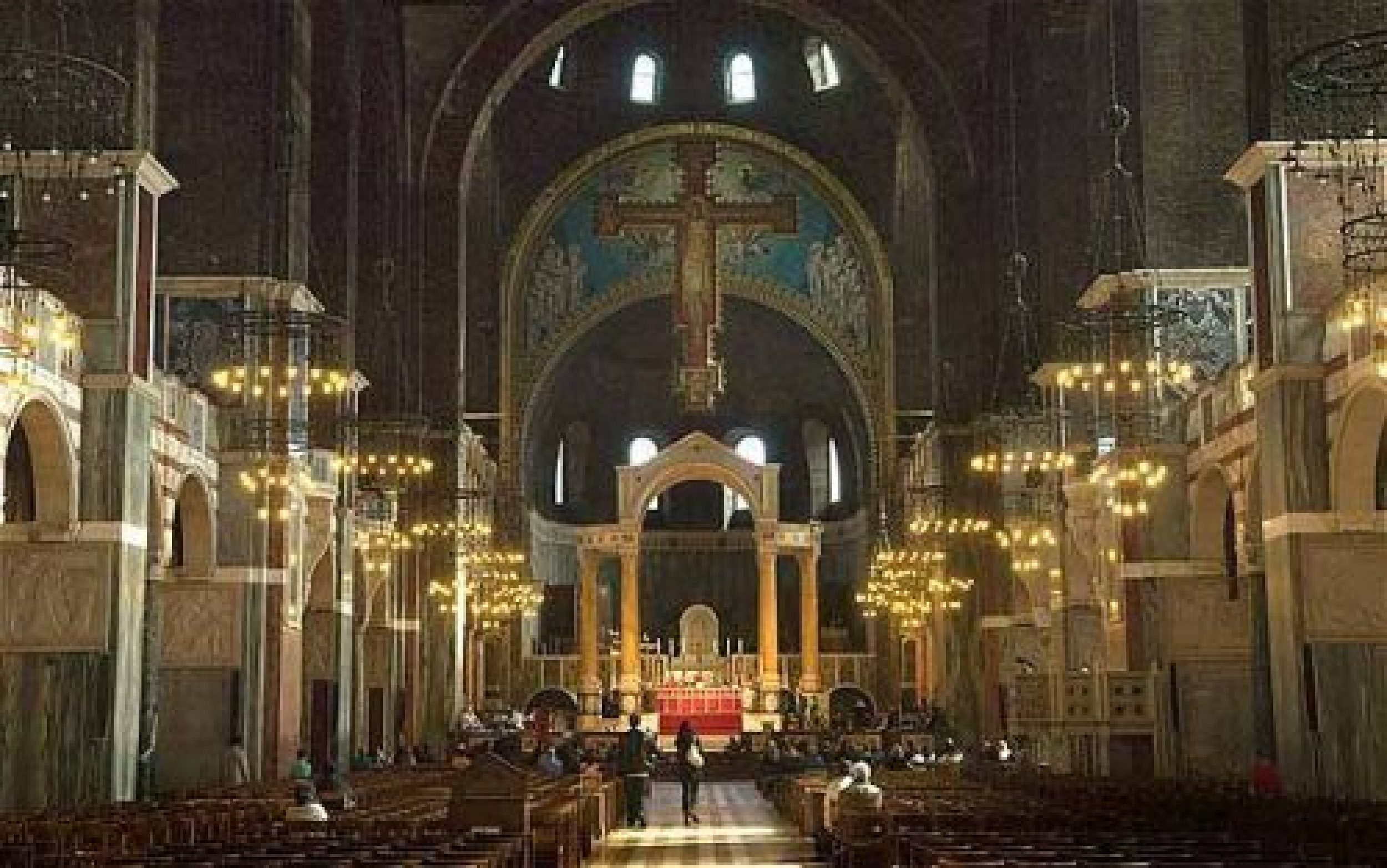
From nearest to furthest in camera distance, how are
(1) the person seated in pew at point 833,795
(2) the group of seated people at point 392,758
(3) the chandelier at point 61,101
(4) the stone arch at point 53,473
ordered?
1. (1) the person seated in pew at point 833,795
2. (4) the stone arch at point 53,473
3. (3) the chandelier at point 61,101
4. (2) the group of seated people at point 392,758

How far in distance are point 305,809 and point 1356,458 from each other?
12.1 m

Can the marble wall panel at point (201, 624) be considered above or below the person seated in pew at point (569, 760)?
above

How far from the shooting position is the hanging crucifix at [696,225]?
4547 cm

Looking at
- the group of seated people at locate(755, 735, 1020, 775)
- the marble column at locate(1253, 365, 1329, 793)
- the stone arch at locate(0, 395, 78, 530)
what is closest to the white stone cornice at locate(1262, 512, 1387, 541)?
the marble column at locate(1253, 365, 1329, 793)

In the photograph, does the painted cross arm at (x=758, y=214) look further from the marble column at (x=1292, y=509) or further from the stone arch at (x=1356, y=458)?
the stone arch at (x=1356, y=458)

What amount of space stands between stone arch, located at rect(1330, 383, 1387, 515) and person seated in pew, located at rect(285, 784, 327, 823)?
11.6 m

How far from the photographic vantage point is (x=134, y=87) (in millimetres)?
22422

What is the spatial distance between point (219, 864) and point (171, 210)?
19116mm

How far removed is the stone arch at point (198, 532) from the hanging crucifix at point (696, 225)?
18852mm

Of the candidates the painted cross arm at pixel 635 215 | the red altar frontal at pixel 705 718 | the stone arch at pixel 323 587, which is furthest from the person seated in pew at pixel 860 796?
the red altar frontal at pixel 705 718

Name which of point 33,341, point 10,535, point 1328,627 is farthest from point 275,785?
point 1328,627

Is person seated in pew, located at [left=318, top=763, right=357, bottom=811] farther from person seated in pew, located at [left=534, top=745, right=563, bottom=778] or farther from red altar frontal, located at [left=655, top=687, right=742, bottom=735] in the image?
red altar frontal, located at [left=655, top=687, right=742, bottom=735]

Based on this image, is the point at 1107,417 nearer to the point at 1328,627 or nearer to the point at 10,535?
the point at 1328,627

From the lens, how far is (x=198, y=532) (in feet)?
91.2
